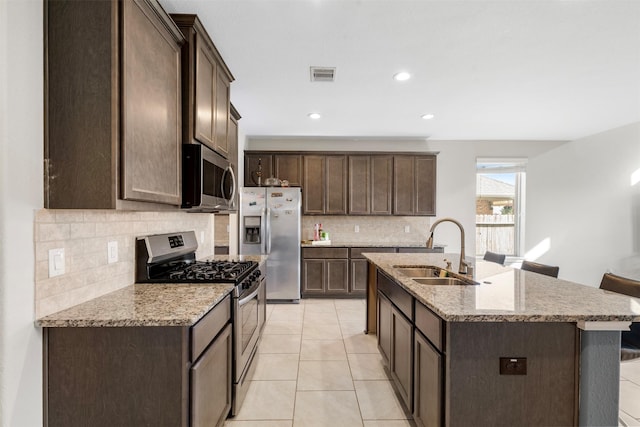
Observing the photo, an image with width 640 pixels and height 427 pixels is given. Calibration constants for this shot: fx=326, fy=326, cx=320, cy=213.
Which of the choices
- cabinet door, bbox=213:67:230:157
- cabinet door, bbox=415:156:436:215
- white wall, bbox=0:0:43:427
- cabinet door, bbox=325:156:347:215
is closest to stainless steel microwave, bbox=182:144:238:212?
cabinet door, bbox=213:67:230:157

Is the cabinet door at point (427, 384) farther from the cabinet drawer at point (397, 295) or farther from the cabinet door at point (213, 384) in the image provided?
the cabinet door at point (213, 384)

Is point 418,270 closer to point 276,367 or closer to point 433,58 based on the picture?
point 276,367

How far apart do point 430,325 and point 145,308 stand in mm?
1364

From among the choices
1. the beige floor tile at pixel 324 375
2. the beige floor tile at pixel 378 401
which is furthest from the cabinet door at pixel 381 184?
the beige floor tile at pixel 378 401

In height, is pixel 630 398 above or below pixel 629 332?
below

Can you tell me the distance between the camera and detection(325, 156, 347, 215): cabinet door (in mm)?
5172

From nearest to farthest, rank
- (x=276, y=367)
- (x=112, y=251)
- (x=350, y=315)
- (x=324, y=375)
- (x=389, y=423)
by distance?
(x=112, y=251) → (x=389, y=423) → (x=324, y=375) → (x=276, y=367) → (x=350, y=315)

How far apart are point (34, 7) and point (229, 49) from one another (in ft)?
4.41

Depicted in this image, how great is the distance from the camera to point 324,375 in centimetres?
264

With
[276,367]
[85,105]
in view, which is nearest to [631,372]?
[276,367]

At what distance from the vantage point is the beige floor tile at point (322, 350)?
9.71 ft

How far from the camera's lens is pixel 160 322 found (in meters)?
1.34

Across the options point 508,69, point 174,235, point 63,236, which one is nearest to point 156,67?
point 63,236

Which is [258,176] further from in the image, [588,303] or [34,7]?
[588,303]
